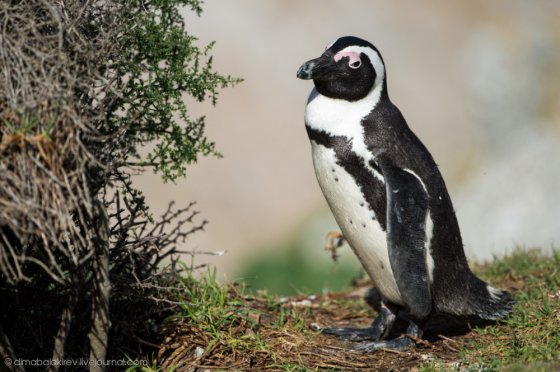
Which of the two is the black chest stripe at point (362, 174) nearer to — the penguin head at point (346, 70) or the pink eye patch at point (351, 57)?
the penguin head at point (346, 70)

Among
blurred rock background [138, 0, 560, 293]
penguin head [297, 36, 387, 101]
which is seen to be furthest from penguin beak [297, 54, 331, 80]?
blurred rock background [138, 0, 560, 293]

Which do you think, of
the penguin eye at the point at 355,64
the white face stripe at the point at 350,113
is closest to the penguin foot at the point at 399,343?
the white face stripe at the point at 350,113

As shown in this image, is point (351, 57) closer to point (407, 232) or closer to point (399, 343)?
point (407, 232)

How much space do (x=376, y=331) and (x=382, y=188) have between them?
916 mm

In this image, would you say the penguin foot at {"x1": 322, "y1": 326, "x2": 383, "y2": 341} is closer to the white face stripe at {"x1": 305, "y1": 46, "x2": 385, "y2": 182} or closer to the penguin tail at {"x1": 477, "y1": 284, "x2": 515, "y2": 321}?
the penguin tail at {"x1": 477, "y1": 284, "x2": 515, "y2": 321}

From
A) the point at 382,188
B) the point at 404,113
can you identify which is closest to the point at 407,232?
the point at 382,188

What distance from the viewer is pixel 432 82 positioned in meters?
13.3

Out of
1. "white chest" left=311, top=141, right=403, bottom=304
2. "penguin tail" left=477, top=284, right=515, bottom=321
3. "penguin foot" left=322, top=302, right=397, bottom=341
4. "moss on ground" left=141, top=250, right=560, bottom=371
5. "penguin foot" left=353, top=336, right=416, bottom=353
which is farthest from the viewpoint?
"penguin foot" left=322, top=302, right=397, bottom=341

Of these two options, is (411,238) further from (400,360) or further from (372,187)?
(400,360)

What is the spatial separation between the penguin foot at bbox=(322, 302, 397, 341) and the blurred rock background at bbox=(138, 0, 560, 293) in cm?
352

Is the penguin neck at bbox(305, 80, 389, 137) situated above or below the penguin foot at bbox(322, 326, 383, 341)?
above

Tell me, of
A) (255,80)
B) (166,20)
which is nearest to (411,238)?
(166,20)

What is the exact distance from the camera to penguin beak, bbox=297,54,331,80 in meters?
4.21

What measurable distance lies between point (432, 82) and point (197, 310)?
9.63 meters
